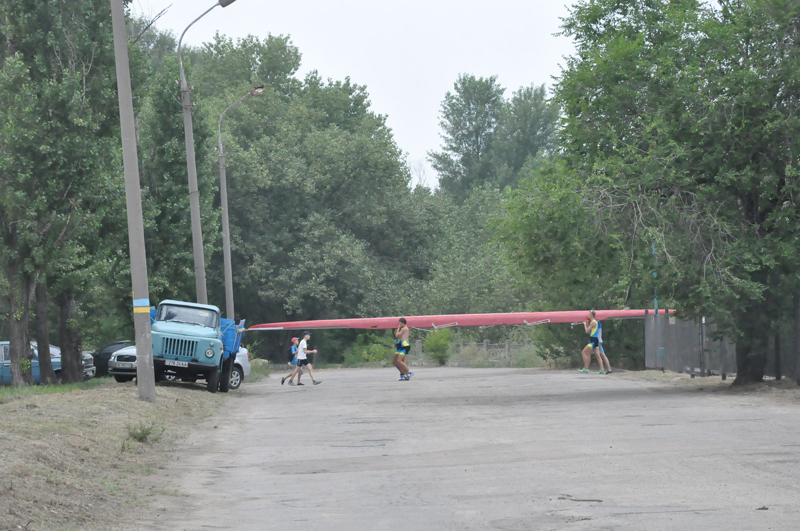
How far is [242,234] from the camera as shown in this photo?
177ft

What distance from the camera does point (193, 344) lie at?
76.5ft

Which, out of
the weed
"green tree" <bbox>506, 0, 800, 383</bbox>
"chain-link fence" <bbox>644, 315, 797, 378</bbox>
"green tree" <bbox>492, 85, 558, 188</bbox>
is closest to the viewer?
the weed

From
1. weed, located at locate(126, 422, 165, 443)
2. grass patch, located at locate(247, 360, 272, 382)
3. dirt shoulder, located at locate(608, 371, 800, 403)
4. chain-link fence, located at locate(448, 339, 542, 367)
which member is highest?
weed, located at locate(126, 422, 165, 443)

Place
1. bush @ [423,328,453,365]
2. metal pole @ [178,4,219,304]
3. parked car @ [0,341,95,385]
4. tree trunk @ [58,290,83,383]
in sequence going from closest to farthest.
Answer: metal pole @ [178,4,219,304] < tree trunk @ [58,290,83,383] < parked car @ [0,341,95,385] < bush @ [423,328,453,365]

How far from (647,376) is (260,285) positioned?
96.5 feet

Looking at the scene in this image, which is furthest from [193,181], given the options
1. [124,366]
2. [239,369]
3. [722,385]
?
[722,385]

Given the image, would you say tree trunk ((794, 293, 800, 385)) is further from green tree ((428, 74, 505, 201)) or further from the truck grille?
green tree ((428, 74, 505, 201))

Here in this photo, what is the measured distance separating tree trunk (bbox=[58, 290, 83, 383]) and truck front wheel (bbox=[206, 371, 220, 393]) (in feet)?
25.6

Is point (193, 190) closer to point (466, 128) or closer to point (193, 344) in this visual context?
point (193, 344)

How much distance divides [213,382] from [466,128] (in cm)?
6878

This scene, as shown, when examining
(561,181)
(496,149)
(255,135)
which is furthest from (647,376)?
(496,149)

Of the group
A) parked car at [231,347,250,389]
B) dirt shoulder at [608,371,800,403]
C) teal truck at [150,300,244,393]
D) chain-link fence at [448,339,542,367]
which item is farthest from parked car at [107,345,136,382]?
chain-link fence at [448,339,542,367]

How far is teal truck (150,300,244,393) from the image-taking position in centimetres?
2327

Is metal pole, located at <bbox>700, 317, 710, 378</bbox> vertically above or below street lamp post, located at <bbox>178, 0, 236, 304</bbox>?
below
